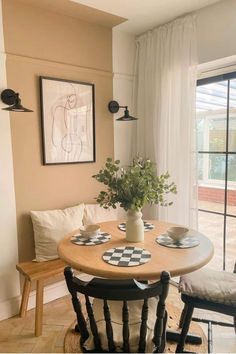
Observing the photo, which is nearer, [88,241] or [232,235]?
[88,241]

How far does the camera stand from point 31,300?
8.25 ft

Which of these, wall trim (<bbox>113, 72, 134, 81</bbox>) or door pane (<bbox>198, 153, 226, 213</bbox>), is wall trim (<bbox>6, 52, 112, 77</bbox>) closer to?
wall trim (<bbox>113, 72, 134, 81</bbox>)

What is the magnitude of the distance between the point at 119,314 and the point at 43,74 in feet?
6.77

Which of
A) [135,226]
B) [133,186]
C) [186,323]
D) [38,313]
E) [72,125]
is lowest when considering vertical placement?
[38,313]

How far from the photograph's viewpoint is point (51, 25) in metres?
2.50

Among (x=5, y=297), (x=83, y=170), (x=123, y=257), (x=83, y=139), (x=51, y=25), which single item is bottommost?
(x=5, y=297)

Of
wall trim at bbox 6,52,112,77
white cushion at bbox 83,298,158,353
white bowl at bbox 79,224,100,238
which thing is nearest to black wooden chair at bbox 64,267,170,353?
white cushion at bbox 83,298,158,353

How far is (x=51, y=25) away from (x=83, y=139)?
1.07 meters

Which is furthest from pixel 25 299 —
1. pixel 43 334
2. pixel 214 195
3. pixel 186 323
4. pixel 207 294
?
pixel 214 195

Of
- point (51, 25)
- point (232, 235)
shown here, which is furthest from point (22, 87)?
point (232, 235)

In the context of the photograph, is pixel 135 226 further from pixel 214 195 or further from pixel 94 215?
pixel 214 195

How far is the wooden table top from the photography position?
4.66 ft

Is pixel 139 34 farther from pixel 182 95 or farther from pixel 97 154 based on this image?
pixel 97 154

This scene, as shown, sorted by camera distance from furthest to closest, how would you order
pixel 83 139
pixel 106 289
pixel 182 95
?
pixel 83 139
pixel 182 95
pixel 106 289
